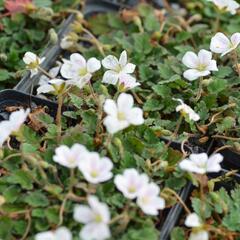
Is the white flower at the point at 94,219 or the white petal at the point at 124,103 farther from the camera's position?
the white petal at the point at 124,103

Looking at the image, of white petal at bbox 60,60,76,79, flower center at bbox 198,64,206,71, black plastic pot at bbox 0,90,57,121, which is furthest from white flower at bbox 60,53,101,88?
flower center at bbox 198,64,206,71

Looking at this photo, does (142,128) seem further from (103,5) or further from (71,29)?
(103,5)

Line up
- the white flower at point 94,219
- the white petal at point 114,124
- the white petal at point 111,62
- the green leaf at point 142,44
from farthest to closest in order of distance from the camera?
1. the green leaf at point 142,44
2. the white petal at point 111,62
3. the white petal at point 114,124
4. the white flower at point 94,219

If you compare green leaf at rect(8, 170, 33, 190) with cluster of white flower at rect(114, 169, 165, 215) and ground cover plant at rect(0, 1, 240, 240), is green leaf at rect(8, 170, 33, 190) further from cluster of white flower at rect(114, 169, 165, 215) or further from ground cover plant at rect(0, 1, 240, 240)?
cluster of white flower at rect(114, 169, 165, 215)

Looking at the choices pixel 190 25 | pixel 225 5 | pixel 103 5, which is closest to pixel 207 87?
pixel 225 5

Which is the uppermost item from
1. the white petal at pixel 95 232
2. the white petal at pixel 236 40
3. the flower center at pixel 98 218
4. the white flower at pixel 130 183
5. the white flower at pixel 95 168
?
the white petal at pixel 236 40

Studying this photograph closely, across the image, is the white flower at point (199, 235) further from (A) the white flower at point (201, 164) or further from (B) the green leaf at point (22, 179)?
(B) the green leaf at point (22, 179)

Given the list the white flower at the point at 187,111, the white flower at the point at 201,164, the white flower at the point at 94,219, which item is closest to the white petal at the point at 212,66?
the white flower at the point at 187,111
